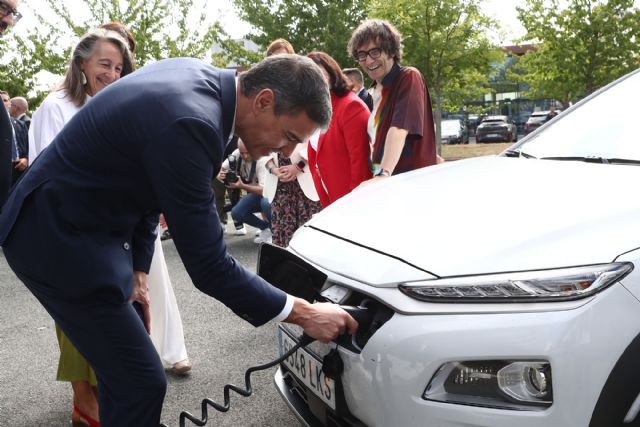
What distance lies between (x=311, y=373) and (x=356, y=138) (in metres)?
2.02

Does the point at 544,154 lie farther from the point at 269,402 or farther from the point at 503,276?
the point at 269,402

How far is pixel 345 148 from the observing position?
397 cm

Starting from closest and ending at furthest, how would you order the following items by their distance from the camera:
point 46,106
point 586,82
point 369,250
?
point 369,250, point 46,106, point 586,82

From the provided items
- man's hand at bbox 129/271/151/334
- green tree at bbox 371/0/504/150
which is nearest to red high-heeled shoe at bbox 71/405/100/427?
man's hand at bbox 129/271/151/334

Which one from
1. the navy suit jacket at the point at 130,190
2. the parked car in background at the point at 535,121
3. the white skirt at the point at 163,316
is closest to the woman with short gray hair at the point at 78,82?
the white skirt at the point at 163,316

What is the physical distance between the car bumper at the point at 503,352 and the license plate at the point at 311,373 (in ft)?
0.79

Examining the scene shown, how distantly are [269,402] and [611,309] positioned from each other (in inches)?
76.5

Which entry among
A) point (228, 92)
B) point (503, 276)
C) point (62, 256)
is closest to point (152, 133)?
point (228, 92)

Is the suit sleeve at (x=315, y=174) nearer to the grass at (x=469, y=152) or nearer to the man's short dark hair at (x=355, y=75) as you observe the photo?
the man's short dark hair at (x=355, y=75)

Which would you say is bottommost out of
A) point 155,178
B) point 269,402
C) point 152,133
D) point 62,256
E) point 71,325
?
point 269,402

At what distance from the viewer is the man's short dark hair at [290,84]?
179 centimetres

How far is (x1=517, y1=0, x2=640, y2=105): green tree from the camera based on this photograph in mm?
19719

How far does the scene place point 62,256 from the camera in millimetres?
1801

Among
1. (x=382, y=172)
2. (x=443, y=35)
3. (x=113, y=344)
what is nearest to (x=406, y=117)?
(x=382, y=172)
